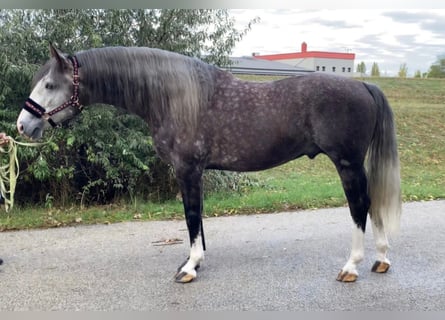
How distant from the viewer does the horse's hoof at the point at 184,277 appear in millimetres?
3516

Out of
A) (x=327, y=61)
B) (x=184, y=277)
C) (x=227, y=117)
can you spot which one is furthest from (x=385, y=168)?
(x=327, y=61)

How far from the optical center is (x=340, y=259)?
13.2 ft

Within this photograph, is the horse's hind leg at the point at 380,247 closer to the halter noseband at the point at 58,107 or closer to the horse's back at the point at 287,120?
the horse's back at the point at 287,120

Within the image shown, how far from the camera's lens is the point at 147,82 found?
3.56 metres

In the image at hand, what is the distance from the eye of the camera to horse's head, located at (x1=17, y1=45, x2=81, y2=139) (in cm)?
341

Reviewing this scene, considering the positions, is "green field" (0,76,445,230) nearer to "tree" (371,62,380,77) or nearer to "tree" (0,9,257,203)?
"tree" (0,9,257,203)

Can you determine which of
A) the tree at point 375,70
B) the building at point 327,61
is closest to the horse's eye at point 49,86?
the building at point 327,61

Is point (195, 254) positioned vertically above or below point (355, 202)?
below

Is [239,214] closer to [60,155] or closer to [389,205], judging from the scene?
[389,205]

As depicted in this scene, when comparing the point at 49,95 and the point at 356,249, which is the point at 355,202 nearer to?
the point at 356,249

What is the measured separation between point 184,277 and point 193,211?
543 mm

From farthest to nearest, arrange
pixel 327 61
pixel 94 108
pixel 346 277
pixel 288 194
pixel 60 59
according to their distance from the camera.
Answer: pixel 327 61
pixel 288 194
pixel 94 108
pixel 346 277
pixel 60 59

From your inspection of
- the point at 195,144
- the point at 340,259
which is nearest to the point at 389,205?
the point at 340,259

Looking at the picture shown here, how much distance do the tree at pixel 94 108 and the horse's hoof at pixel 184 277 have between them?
2847 mm
